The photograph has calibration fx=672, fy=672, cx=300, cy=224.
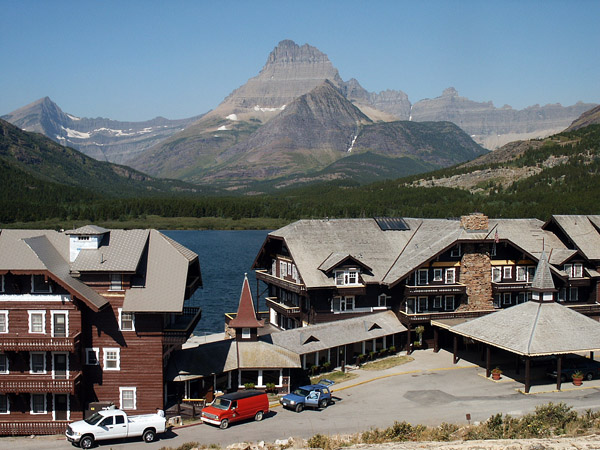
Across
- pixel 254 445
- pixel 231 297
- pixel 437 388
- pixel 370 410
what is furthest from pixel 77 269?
pixel 231 297

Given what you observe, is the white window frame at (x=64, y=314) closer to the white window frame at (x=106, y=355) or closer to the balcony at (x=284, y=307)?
the white window frame at (x=106, y=355)

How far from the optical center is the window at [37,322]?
1815 inches

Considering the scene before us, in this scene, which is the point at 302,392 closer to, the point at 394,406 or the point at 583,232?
the point at 394,406

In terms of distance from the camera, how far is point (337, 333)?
5928 cm

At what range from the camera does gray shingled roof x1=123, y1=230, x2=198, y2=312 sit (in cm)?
4672

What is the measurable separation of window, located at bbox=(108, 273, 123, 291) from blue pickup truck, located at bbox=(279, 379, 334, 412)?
46.5ft

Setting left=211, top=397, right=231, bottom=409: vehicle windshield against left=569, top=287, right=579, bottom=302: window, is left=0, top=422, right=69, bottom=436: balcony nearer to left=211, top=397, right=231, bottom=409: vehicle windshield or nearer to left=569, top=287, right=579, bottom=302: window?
left=211, top=397, right=231, bottom=409: vehicle windshield

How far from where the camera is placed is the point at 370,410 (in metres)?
46.9

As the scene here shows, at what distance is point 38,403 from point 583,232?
58.0 m

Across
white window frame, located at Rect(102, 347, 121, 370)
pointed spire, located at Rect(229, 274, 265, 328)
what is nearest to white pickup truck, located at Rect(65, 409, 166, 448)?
white window frame, located at Rect(102, 347, 121, 370)

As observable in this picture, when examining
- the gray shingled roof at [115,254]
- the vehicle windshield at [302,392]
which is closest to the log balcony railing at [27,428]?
the gray shingled roof at [115,254]

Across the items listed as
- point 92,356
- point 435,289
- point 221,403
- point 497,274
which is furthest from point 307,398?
point 497,274

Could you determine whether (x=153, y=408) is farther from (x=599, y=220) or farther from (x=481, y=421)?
(x=599, y=220)

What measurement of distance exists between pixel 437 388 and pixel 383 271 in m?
17.3
